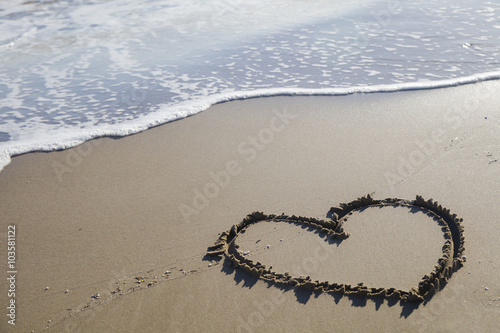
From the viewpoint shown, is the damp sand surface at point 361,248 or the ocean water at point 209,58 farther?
the ocean water at point 209,58

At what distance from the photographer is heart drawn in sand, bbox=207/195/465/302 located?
2.89 m

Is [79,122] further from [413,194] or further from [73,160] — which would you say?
[413,194]

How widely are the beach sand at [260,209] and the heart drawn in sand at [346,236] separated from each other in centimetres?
6

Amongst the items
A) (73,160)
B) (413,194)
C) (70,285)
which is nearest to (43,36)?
(73,160)

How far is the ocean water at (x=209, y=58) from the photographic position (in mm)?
5824

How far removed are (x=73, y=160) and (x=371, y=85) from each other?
13.0 ft

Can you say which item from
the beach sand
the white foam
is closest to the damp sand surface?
the beach sand

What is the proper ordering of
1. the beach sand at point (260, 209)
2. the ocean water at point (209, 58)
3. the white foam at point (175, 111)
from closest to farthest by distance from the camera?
1. the beach sand at point (260, 209)
2. the white foam at point (175, 111)
3. the ocean water at point (209, 58)

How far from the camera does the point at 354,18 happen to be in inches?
351

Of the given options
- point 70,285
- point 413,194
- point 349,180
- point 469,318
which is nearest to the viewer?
point 469,318

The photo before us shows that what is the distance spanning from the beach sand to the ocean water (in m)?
0.47

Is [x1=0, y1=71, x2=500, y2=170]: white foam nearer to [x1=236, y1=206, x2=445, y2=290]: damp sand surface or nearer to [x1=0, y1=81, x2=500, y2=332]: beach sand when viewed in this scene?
[x1=0, y1=81, x2=500, y2=332]: beach sand

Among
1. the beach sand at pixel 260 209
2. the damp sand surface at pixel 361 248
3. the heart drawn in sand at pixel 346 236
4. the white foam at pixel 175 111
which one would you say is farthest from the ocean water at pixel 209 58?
the damp sand surface at pixel 361 248

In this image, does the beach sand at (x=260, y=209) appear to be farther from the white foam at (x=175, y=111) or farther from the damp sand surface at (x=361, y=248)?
the white foam at (x=175, y=111)
